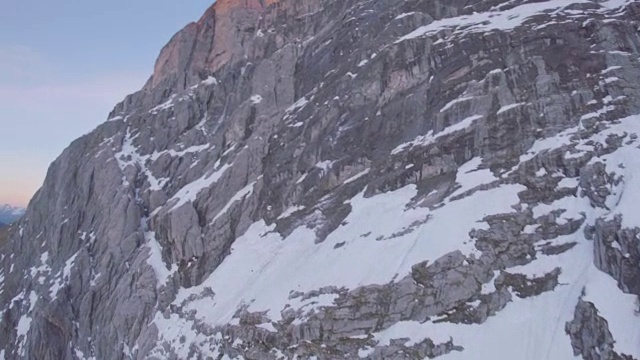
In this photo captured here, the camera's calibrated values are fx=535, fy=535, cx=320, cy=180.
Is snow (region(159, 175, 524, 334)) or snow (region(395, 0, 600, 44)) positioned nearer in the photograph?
snow (region(159, 175, 524, 334))

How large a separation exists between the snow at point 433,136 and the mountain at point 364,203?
22 cm

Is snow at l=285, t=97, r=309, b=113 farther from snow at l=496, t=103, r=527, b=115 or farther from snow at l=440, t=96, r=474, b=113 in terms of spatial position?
snow at l=496, t=103, r=527, b=115

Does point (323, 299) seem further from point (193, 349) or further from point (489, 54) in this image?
point (489, 54)

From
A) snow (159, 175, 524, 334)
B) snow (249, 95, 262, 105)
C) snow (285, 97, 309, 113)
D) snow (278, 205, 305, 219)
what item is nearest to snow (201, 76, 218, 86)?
snow (249, 95, 262, 105)

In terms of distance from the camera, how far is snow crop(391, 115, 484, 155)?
1501 inches

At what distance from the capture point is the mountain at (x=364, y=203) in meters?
28.2

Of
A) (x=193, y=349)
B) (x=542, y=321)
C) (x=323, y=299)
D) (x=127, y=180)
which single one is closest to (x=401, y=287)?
(x=323, y=299)

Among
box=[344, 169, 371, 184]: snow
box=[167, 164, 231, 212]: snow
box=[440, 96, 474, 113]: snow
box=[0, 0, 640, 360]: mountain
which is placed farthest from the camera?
box=[167, 164, 231, 212]: snow

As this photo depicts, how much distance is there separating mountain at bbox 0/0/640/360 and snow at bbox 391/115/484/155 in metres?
0.22

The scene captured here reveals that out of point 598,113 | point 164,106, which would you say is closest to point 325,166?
point 598,113

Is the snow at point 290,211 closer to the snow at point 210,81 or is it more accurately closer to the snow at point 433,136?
the snow at point 433,136

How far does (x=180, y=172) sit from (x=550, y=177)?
39.4 meters

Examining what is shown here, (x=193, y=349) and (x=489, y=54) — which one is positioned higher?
(x=489, y=54)

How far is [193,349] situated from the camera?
38.0m
